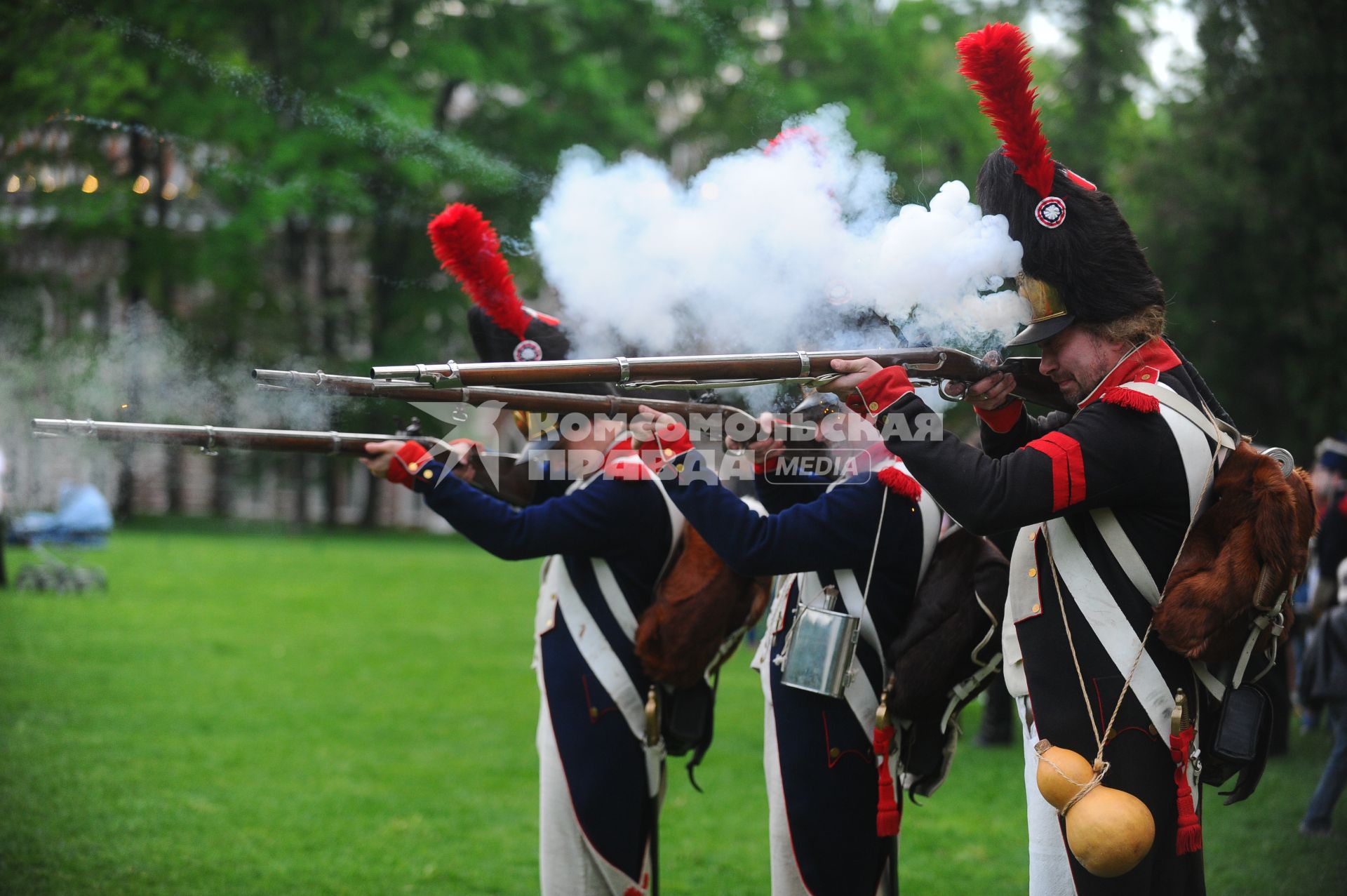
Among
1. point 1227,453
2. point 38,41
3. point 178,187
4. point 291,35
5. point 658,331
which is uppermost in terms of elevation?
point 291,35

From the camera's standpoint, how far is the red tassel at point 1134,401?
2.92 meters

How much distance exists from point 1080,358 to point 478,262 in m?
2.33

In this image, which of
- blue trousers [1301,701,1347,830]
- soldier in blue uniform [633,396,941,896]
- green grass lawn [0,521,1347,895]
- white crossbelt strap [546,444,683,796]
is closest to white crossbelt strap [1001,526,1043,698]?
soldier in blue uniform [633,396,941,896]

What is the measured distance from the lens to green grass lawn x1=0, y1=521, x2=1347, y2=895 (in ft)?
20.0

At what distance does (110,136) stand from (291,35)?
35.5 feet

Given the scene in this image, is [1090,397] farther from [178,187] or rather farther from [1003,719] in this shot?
[178,187]

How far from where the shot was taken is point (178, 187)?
2253 cm

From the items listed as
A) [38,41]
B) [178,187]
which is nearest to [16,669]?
[38,41]

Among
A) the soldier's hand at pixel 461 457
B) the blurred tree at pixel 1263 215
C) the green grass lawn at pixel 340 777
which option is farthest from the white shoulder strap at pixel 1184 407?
the blurred tree at pixel 1263 215

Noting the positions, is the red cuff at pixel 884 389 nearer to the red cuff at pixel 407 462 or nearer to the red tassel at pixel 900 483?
the red tassel at pixel 900 483

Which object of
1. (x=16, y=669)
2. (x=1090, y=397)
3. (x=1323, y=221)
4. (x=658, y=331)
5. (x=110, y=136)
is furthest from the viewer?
(x=1323, y=221)

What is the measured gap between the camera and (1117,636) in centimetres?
301

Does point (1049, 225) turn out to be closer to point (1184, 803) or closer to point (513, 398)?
point (1184, 803)

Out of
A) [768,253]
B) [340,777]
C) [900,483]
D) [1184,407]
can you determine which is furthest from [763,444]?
[340,777]
